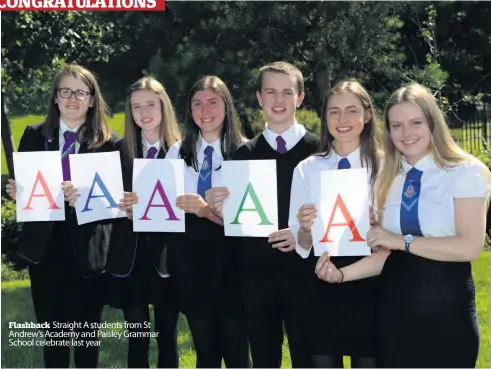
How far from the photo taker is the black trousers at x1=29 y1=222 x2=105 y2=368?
5246 millimetres

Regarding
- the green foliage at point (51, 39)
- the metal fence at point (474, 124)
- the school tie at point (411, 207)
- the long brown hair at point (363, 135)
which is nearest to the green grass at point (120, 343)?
the long brown hair at point (363, 135)

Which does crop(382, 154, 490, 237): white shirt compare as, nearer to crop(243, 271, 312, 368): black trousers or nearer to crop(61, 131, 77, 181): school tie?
crop(243, 271, 312, 368): black trousers

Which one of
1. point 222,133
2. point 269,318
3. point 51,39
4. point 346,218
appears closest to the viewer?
point 346,218

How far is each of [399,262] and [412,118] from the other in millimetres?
642

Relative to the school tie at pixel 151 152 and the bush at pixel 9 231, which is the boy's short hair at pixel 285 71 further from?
the bush at pixel 9 231

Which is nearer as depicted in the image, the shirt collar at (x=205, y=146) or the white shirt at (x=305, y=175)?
the white shirt at (x=305, y=175)

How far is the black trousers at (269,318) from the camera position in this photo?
4723 millimetres

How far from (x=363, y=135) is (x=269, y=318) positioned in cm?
113

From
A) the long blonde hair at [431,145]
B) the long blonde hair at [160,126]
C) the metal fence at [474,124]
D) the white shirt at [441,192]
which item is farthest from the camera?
the metal fence at [474,124]

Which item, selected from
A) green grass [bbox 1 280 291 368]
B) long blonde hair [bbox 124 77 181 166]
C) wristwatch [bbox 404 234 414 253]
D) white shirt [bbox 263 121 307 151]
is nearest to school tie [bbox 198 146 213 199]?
long blonde hair [bbox 124 77 181 166]

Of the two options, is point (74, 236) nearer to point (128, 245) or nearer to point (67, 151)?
point (128, 245)

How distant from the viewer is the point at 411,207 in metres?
3.85

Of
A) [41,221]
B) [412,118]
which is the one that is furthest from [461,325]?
[41,221]

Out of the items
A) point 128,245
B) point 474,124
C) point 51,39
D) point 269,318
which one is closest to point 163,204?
point 128,245
